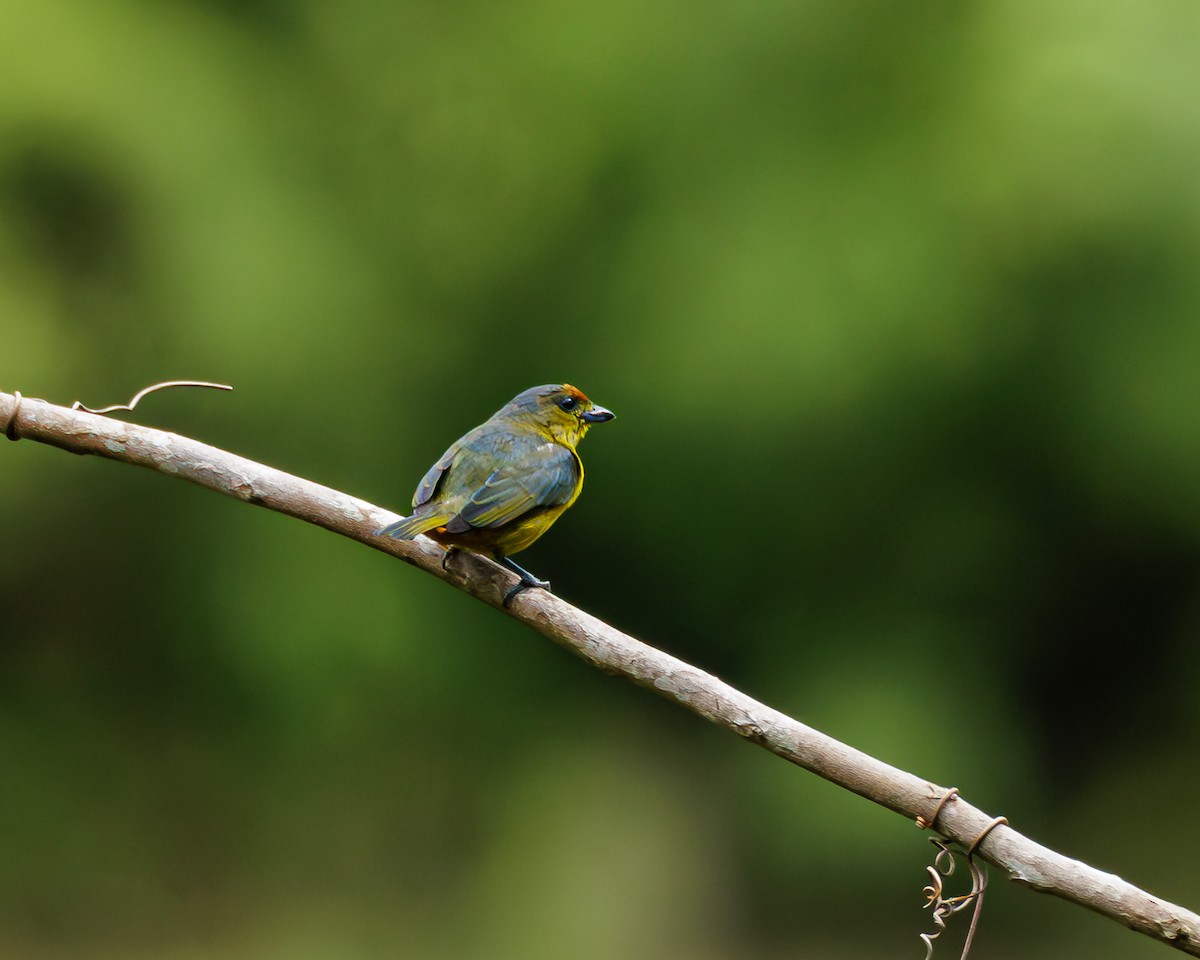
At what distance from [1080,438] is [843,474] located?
1.31 m

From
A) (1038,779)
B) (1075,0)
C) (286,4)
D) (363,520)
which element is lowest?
(1038,779)

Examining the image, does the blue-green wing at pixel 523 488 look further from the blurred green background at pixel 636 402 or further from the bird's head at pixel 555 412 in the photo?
the blurred green background at pixel 636 402

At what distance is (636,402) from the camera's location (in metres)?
7.39

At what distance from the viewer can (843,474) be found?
7.64 m

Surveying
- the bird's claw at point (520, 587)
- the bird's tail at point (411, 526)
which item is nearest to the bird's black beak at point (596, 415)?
the bird's tail at point (411, 526)

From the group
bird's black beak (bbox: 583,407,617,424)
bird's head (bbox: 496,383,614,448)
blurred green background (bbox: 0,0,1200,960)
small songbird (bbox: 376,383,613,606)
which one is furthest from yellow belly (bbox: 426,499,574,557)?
blurred green background (bbox: 0,0,1200,960)

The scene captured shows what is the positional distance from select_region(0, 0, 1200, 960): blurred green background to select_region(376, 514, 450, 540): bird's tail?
4161mm

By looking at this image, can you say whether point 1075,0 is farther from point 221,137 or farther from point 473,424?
point 221,137

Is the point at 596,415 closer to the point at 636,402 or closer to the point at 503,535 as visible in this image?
the point at 503,535

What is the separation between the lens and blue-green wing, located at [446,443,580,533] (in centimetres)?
337

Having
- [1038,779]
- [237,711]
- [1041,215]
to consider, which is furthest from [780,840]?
[1041,215]

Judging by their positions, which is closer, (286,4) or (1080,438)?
(1080,438)

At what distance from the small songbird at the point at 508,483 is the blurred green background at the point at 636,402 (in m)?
3.19

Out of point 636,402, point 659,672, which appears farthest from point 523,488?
point 636,402
